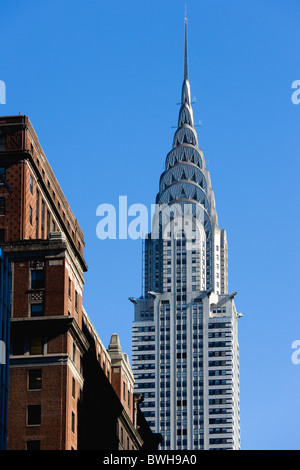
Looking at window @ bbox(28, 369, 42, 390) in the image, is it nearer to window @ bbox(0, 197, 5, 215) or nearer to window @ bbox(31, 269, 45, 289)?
window @ bbox(31, 269, 45, 289)

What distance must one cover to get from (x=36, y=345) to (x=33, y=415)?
5.99 meters

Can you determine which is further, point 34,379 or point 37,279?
point 37,279

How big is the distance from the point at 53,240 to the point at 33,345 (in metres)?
9.19

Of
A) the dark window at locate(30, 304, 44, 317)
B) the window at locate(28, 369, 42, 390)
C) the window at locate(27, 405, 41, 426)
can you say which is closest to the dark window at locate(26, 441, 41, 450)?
the window at locate(27, 405, 41, 426)

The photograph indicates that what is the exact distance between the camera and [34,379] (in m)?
106

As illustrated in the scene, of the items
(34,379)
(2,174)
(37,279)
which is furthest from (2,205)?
(34,379)

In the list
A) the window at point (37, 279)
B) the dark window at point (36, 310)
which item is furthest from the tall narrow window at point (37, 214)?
the dark window at point (36, 310)

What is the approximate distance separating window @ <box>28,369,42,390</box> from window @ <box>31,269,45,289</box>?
7541mm

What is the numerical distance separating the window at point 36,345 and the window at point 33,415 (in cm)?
475

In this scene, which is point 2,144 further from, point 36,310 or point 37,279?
point 36,310

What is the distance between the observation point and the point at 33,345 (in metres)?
107

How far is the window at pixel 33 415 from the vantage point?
104 meters
